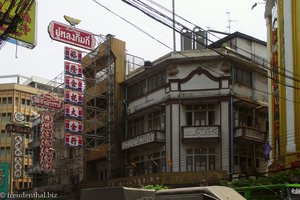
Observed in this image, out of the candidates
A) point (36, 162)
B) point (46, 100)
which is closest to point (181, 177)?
point (46, 100)

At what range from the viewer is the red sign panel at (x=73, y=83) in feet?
112

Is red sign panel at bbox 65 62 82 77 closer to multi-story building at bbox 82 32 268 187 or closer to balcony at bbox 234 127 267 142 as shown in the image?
multi-story building at bbox 82 32 268 187

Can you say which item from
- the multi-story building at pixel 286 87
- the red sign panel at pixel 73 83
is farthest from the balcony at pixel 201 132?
the red sign panel at pixel 73 83

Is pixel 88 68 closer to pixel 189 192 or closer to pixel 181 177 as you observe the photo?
pixel 181 177

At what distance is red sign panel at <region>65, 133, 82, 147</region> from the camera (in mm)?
34500

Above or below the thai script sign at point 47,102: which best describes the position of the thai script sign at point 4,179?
below

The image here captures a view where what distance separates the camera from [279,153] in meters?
25.8

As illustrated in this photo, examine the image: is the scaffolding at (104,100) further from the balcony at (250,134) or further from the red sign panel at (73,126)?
the balcony at (250,134)

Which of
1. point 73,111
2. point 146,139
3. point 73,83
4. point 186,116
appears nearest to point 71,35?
point 73,83

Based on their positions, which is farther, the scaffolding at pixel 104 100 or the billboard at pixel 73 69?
the scaffolding at pixel 104 100

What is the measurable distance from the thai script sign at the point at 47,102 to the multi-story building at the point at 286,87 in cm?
1770

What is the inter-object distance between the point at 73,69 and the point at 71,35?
86.2 inches

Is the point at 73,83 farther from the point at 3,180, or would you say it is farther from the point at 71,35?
the point at 3,180

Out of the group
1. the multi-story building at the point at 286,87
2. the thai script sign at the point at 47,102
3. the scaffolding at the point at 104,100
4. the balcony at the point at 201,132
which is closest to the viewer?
the multi-story building at the point at 286,87
